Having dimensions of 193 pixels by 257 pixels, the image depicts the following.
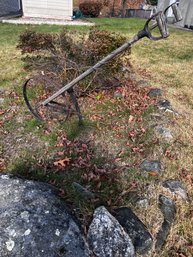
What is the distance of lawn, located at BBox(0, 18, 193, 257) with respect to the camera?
3273 mm

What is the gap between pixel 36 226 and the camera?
111 inches

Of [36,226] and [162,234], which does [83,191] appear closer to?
[36,226]

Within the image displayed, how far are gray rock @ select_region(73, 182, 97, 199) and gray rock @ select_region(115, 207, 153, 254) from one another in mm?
376

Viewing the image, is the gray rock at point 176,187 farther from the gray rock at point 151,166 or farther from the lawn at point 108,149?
the gray rock at point 151,166

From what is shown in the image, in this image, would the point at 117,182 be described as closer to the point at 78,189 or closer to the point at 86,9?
the point at 78,189

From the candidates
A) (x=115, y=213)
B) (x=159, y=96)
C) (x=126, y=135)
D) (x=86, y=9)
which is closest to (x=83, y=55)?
(x=159, y=96)

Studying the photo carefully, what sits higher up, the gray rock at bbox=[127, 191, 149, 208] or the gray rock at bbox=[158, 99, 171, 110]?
the gray rock at bbox=[158, 99, 171, 110]

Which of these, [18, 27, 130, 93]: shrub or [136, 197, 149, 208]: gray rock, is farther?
[18, 27, 130, 93]: shrub

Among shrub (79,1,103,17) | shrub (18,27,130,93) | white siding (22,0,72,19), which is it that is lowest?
shrub (79,1,103,17)

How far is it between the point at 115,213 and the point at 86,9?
74.6ft

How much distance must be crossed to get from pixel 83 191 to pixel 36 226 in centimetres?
76

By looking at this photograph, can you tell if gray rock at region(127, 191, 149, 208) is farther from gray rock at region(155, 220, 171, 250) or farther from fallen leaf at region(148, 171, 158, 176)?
fallen leaf at region(148, 171, 158, 176)

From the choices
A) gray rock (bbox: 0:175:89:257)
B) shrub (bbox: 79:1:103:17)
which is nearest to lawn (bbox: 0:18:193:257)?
gray rock (bbox: 0:175:89:257)

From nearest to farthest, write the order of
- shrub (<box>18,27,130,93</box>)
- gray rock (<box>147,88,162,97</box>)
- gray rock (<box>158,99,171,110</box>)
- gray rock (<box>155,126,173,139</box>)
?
gray rock (<box>155,126,173,139</box>) < gray rock (<box>158,99,171,110</box>) < shrub (<box>18,27,130,93</box>) < gray rock (<box>147,88,162,97</box>)
